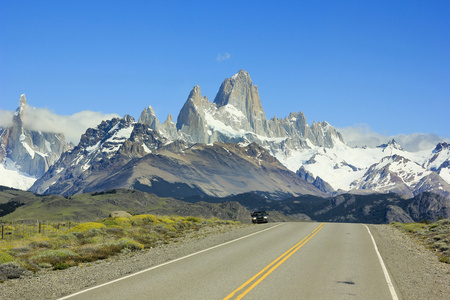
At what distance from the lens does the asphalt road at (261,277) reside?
14703 millimetres

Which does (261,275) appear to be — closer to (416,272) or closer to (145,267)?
(145,267)

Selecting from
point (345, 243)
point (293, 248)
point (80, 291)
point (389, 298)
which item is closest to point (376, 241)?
point (345, 243)

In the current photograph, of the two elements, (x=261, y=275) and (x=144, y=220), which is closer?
(x=261, y=275)

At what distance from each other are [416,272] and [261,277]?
7360 millimetres

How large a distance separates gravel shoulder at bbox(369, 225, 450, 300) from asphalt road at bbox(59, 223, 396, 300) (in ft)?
Result: 2.13

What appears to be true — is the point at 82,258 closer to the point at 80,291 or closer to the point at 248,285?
the point at 80,291

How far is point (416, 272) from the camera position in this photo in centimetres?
1966

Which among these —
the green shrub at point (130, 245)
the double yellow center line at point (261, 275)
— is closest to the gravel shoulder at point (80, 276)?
the green shrub at point (130, 245)

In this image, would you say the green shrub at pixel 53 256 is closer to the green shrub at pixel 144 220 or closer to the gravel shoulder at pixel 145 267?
the gravel shoulder at pixel 145 267

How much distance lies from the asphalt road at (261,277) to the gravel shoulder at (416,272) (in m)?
0.65

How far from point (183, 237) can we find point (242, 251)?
11.7 meters

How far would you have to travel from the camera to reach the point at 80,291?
15.3m

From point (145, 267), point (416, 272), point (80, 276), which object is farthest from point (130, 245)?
point (416, 272)

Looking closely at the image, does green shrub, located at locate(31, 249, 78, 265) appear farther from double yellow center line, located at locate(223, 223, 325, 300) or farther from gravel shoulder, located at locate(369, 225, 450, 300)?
gravel shoulder, located at locate(369, 225, 450, 300)
